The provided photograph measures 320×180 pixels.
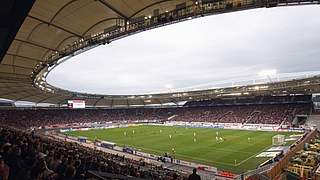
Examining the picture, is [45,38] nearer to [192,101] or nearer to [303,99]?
[303,99]

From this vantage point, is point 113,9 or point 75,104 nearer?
point 113,9

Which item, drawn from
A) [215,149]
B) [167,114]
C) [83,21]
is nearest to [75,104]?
[167,114]

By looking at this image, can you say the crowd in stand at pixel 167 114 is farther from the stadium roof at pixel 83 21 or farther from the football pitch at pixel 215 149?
the stadium roof at pixel 83 21

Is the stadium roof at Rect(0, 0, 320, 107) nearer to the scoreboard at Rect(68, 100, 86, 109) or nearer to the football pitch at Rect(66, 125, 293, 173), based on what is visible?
the football pitch at Rect(66, 125, 293, 173)

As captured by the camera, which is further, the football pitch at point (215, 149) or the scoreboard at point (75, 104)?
the scoreboard at point (75, 104)

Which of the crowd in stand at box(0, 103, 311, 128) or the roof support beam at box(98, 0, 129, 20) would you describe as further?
the crowd in stand at box(0, 103, 311, 128)

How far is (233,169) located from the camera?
26391 mm

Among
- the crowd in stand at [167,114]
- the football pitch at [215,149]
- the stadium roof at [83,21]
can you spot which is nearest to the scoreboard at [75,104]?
the crowd in stand at [167,114]

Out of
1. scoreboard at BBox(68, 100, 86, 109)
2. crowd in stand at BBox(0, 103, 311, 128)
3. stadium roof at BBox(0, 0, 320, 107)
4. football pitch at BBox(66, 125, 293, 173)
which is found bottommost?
football pitch at BBox(66, 125, 293, 173)

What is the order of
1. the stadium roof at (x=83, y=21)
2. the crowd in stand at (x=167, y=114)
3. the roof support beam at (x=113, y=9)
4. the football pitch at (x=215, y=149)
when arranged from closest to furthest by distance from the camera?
the roof support beam at (x=113, y=9)
the stadium roof at (x=83, y=21)
the football pitch at (x=215, y=149)
the crowd in stand at (x=167, y=114)

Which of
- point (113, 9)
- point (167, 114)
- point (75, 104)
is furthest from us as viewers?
point (167, 114)

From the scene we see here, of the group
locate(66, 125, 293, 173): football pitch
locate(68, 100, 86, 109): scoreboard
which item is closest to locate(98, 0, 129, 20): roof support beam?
locate(66, 125, 293, 173): football pitch

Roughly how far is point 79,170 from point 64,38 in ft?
57.3

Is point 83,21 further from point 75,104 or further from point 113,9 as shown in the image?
point 75,104
